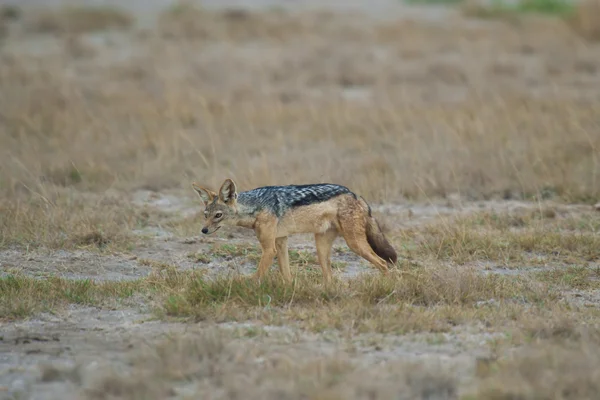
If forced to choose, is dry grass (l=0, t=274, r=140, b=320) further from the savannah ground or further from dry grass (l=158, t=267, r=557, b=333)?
dry grass (l=158, t=267, r=557, b=333)

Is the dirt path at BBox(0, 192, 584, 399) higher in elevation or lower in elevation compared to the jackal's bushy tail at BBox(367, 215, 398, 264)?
lower

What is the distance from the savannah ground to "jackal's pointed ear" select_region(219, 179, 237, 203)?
66 cm

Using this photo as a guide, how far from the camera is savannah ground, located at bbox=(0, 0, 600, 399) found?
595 centimetres

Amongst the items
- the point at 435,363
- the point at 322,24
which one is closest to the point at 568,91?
the point at 322,24

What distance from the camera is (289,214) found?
7.80m

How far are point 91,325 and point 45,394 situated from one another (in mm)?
1463

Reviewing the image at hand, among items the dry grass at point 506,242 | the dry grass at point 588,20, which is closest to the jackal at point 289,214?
the dry grass at point 506,242

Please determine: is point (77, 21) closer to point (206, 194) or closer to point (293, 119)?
point (293, 119)

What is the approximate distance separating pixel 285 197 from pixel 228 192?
49 centimetres

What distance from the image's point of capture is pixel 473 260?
8930 millimetres

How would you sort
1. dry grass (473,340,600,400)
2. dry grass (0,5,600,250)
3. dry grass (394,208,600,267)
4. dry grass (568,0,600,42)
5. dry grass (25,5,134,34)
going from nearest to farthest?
dry grass (473,340,600,400), dry grass (394,208,600,267), dry grass (0,5,600,250), dry grass (568,0,600,42), dry grass (25,5,134,34)

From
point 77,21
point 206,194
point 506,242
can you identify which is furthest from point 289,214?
point 77,21

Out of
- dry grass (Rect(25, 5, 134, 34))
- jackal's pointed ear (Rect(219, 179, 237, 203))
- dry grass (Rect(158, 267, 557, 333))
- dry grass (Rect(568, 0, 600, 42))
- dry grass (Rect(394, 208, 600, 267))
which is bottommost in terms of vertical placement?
dry grass (Rect(394, 208, 600, 267))

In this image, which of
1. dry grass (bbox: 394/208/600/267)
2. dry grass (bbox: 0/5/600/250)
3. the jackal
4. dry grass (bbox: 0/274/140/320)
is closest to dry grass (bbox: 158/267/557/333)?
the jackal
